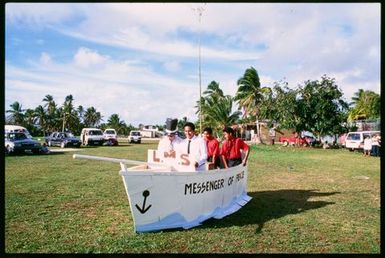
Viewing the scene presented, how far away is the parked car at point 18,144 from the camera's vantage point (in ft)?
78.5

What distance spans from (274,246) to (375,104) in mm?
47449

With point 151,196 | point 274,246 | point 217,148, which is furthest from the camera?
point 217,148

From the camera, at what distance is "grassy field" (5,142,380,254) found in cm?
583

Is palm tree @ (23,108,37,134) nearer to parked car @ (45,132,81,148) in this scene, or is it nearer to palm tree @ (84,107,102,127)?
palm tree @ (84,107,102,127)

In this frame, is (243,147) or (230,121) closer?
(243,147)

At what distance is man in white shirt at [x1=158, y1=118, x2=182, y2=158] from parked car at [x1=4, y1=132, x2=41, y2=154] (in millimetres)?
19489

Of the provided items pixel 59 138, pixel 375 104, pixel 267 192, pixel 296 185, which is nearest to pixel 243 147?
pixel 267 192

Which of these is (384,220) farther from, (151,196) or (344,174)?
(344,174)

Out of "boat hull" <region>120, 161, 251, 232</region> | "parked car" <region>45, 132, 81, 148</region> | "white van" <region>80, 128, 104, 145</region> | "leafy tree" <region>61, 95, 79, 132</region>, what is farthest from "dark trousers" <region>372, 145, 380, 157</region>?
"leafy tree" <region>61, 95, 79, 132</region>

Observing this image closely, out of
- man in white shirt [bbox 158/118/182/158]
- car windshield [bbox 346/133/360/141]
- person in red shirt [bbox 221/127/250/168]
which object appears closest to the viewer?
man in white shirt [bbox 158/118/182/158]

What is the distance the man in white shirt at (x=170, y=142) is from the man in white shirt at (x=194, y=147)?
144 millimetres

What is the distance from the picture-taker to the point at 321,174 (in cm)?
1509

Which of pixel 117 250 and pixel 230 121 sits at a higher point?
pixel 230 121

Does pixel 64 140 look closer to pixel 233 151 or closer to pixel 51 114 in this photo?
pixel 233 151
